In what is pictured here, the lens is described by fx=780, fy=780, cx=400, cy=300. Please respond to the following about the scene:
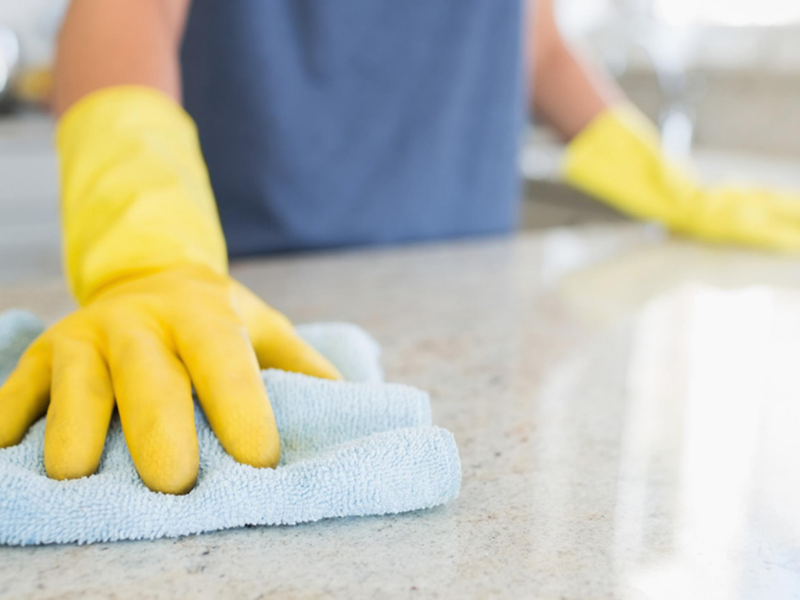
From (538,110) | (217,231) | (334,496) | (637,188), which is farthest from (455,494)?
(538,110)

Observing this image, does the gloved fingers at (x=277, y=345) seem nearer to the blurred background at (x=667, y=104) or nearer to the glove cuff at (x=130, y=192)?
the glove cuff at (x=130, y=192)

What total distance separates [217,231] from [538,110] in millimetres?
953

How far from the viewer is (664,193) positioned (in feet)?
4.19

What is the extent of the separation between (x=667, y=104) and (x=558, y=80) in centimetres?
A: 110

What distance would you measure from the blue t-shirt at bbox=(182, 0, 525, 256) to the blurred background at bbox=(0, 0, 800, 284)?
54cm

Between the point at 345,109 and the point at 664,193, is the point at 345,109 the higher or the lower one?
the higher one

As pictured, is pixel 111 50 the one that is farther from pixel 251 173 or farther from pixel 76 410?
pixel 76 410

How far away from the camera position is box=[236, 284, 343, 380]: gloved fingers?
528 millimetres

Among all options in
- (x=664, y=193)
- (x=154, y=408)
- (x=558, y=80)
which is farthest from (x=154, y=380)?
(x=558, y=80)

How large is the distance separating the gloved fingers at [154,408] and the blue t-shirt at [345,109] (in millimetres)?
636

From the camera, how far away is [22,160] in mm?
2340

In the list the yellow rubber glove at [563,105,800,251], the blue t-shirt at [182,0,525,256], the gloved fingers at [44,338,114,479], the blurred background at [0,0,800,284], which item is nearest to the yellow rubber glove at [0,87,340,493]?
the gloved fingers at [44,338,114,479]

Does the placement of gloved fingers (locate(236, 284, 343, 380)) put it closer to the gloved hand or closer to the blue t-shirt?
the gloved hand

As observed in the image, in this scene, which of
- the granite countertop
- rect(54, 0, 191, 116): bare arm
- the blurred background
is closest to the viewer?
the granite countertop
